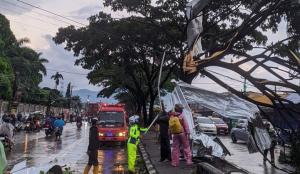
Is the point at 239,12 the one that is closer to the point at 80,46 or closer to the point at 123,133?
the point at 123,133

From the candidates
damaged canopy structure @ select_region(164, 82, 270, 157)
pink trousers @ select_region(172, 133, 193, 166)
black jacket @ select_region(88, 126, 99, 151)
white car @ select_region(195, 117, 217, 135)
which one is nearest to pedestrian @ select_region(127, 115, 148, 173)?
black jacket @ select_region(88, 126, 99, 151)

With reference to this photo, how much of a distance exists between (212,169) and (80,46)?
24.7 meters

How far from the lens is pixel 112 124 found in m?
27.8

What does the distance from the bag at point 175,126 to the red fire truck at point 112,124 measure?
469 inches

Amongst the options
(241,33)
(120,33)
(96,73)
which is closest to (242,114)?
(241,33)

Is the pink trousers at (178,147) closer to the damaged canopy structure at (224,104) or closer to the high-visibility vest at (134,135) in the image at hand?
the damaged canopy structure at (224,104)

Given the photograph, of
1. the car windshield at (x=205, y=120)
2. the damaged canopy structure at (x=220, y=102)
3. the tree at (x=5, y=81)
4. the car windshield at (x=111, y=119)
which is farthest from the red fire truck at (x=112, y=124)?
the tree at (x=5, y=81)

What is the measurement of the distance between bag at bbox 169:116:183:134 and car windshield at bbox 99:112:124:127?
1274 centimetres

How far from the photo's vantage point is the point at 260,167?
18.0m

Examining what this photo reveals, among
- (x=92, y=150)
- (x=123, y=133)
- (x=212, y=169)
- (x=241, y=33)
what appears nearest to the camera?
(x=212, y=169)

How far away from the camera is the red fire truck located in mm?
26844

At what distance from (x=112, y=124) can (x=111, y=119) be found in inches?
31.8

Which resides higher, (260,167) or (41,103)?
(41,103)

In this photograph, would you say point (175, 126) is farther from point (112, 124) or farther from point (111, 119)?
point (111, 119)
